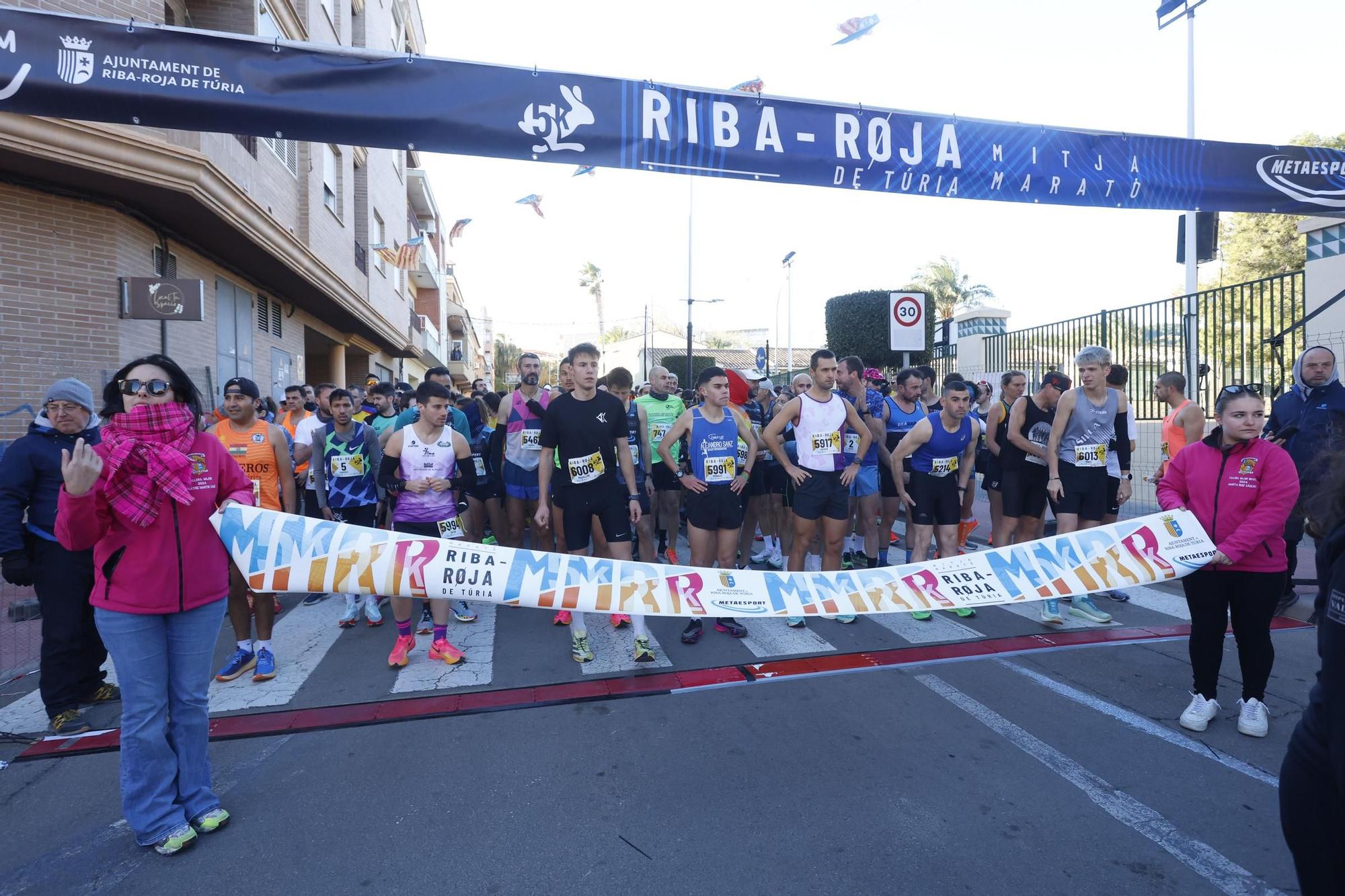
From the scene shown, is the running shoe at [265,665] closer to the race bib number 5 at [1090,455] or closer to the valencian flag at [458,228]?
the race bib number 5 at [1090,455]

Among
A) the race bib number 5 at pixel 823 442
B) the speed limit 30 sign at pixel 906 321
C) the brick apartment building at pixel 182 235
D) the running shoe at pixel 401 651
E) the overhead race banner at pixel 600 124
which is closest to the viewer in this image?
the overhead race banner at pixel 600 124

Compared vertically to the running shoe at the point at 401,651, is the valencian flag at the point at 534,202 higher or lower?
higher

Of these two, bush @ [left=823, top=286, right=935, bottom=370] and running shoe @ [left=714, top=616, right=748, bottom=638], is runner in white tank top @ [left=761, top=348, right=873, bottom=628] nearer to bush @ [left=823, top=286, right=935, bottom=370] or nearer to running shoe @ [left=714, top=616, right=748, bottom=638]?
running shoe @ [left=714, top=616, right=748, bottom=638]

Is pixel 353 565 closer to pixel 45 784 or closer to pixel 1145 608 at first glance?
pixel 45 784

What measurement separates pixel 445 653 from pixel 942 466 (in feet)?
14.0

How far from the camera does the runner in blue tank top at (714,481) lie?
5.88m

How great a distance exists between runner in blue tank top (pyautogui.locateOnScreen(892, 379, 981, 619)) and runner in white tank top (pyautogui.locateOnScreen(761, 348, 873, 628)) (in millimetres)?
622

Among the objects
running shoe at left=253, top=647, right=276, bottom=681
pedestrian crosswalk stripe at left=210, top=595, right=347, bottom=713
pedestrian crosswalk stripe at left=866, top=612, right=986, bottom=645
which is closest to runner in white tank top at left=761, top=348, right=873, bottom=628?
pedestrian crosswalk stripe at left=866, top=612, right=986, bottom=645

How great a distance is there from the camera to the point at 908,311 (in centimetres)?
1060

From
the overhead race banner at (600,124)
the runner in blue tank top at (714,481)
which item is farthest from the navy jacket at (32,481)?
the runner in blue tank top at (714,481)

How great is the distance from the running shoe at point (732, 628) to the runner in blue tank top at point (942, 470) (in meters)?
1.53

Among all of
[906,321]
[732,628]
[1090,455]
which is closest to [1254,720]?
[1090,455]

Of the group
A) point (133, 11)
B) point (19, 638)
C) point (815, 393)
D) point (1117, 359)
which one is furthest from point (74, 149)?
point (1117, 359)

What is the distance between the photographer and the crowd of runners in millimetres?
3039
